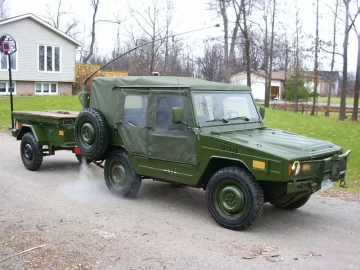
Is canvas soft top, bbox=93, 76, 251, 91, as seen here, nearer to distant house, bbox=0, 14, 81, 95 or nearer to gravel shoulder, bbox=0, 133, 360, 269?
gravel shoulder, bbox=0, 133, 360, 269

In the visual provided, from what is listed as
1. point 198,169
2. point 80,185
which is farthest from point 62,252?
point 80,185

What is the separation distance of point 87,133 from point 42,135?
2.30m

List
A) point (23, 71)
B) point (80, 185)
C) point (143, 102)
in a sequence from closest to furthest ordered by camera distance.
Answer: point (143, 102) < point (80, 185) < point (23, 71)

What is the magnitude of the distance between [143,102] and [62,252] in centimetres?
286

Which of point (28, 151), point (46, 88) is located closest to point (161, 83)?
point (28, 151)

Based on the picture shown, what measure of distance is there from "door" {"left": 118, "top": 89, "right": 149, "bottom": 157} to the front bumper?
245cm

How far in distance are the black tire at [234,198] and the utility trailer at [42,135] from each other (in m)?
3.47

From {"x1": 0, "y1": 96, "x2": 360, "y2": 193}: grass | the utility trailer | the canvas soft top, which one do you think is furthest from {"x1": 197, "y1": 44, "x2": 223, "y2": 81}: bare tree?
the canvas soft top

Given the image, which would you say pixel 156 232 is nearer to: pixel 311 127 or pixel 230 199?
pixel 230 199

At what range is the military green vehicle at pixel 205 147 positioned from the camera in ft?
19.3

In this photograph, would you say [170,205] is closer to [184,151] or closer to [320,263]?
[184,151]

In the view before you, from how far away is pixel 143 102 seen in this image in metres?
7.24

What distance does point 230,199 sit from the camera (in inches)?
242

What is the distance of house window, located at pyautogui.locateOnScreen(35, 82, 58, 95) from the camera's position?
32.7 m
